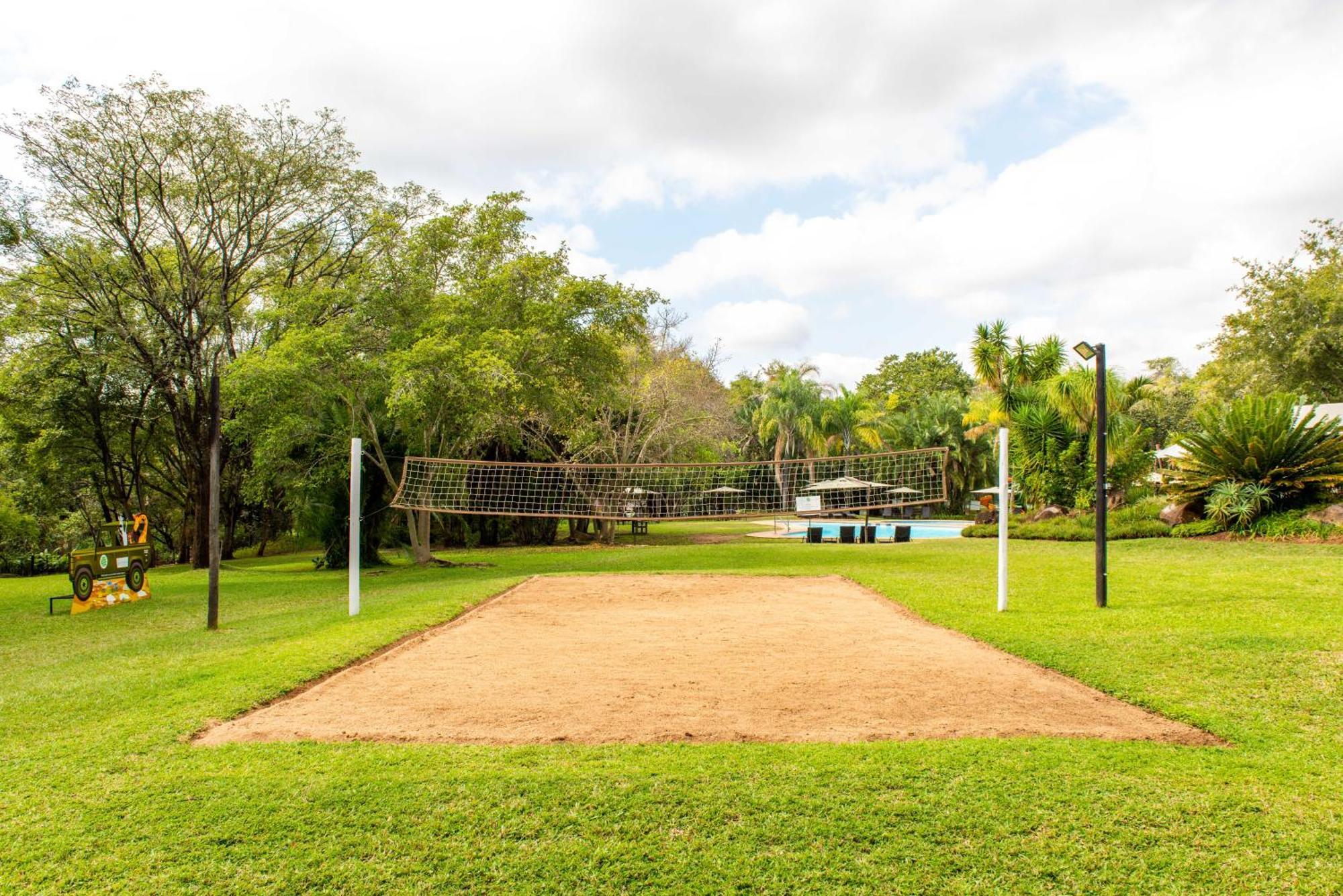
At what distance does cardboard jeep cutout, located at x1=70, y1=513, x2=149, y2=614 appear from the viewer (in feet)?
41.6

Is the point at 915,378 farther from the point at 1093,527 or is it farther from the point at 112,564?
the point at 112,564

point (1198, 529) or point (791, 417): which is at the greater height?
point (791, 417)

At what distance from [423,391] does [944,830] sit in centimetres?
1310

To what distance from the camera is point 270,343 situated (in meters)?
18.8

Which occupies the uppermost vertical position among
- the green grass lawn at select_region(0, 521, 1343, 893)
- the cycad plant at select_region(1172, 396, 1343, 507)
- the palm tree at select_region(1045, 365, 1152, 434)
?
the palm tree at select_region(1045, 365, 1152, 434)

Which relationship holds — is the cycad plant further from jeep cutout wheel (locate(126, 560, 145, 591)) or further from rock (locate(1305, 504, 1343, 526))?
jeep cutout wheel (locate(126, 560, 145, 591))

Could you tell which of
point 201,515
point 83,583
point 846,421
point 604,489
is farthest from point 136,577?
point 846,421

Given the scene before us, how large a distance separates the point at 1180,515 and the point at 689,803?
62.0 feet

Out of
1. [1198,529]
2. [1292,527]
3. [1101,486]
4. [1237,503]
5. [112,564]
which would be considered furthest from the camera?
[1198,529]

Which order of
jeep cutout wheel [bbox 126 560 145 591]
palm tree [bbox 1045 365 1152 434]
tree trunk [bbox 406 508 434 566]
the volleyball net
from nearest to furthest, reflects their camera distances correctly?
jeep cutout wheel [bbox 126 560 145 591], the volleyball net, tree trunk [bbox 406 508 434 566], palm tree [bbox 1045 365 1152 434]

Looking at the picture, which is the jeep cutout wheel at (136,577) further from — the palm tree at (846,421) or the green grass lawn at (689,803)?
the palm tree at (846,421)

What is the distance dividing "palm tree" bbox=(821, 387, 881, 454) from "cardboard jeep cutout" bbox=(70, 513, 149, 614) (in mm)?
34240

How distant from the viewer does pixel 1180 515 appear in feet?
60.8

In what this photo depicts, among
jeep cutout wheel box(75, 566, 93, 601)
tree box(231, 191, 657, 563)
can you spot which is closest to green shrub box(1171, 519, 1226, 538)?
tree box(231, 191, 657, 563)
